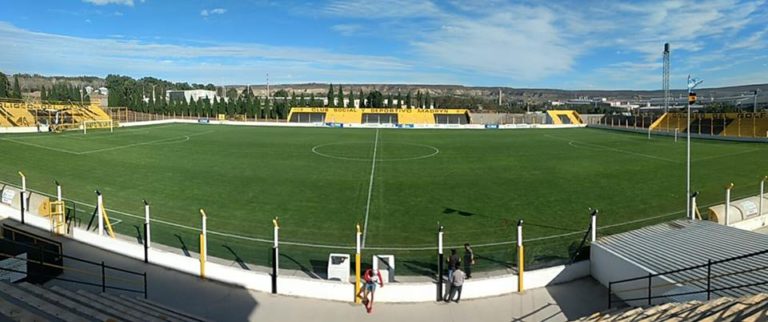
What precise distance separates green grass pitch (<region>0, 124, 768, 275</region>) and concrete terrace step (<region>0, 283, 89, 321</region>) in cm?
537

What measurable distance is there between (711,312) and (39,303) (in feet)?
36.0

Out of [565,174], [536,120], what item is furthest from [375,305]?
[536,120]

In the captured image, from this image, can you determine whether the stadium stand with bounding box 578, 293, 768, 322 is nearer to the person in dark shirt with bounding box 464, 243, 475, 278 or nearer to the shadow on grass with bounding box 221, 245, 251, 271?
the person in dark shirt with bounding box 464, 243, 475, 278

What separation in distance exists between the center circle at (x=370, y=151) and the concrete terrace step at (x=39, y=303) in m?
29.2

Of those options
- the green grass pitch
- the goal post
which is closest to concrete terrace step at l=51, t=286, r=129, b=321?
the green grass pitch

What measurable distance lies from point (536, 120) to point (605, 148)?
5957 centimetres

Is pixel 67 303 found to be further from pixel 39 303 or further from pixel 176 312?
pixel 176 312

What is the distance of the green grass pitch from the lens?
16.2 meters

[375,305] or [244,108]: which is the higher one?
[244,108]

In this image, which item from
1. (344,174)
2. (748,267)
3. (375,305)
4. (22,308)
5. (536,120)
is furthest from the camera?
(536,120)

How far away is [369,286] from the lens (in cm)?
1215

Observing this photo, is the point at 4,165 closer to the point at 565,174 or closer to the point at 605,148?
the point at 565,174

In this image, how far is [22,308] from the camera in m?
8.45

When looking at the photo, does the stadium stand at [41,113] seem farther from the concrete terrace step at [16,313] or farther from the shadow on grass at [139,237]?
the concrete terrace step at [16,313]
